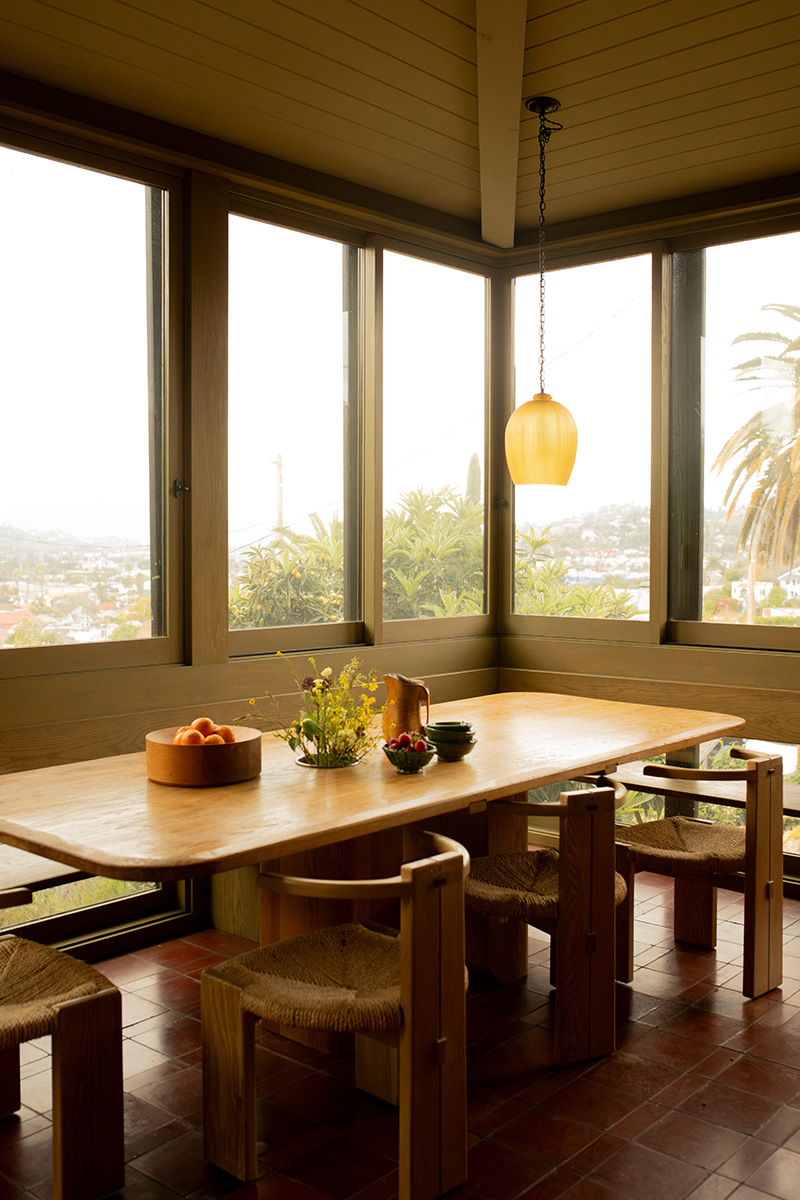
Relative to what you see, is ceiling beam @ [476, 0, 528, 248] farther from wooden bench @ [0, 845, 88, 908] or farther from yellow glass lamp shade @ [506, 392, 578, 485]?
wooden bench @ [0, 845, 88, 908]

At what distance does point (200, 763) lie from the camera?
2650 mm

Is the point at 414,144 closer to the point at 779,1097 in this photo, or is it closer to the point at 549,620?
the point at 549,620

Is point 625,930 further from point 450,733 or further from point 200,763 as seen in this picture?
point 200,763

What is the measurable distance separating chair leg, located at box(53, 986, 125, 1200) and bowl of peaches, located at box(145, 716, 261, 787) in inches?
24.3

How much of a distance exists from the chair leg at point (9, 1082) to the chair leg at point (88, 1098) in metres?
0.44

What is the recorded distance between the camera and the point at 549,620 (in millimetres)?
5039

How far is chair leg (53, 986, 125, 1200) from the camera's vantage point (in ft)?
6.88

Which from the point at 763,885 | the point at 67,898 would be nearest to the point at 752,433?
the point at 763,885

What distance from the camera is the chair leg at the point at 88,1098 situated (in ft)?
6.88

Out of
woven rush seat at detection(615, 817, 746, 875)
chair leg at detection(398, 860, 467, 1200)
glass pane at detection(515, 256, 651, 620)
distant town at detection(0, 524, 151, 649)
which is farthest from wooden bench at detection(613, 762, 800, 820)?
distant town at detection(0, 524, 151, 649)

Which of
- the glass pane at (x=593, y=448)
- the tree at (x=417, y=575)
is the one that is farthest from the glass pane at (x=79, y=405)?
the glass pane at (x=593, y=448)

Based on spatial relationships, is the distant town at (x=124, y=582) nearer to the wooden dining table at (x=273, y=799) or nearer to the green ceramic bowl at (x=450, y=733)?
the wooden dining table at (x=273, y=799)

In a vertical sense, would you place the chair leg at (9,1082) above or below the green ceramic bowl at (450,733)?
below

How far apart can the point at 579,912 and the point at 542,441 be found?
1.49 metres
